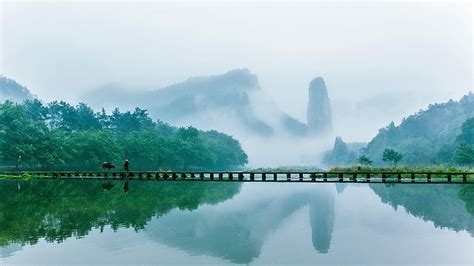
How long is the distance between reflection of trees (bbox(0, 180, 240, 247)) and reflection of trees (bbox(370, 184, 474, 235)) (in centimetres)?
1498

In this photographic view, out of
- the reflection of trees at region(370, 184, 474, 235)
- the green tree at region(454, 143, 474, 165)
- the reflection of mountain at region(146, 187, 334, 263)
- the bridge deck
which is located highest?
the green tree at region(454, 143, 474, 165)

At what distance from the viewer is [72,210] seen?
27.2m

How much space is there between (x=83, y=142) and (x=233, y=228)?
59.1 m

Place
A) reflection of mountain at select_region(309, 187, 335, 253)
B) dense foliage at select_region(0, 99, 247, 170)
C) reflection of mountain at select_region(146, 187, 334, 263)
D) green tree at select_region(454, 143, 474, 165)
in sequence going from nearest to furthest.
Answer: reflection of mountain at select_region(146, 187, 334, 263)
reflection of mountain at select_region(309, 187, 335, 253)
dense foliage at select_region(0, 99, 247, 170)
green tree at select_region(454, 143, 474, 165)

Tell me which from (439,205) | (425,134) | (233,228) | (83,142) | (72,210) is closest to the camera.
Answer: (233,228)

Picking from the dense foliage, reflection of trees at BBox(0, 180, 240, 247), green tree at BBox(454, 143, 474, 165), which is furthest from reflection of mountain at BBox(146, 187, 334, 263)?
green tree at BBox(454, 143, 474, 165)

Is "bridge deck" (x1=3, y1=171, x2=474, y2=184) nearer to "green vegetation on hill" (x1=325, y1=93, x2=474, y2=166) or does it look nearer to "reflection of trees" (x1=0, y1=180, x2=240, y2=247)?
"reflection of trees" (x1=0, y1=180, x2=240, y2=247)

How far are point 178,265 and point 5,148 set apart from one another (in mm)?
55245

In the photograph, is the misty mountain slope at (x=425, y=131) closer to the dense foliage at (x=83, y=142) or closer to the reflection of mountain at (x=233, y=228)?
the dense foliage at (x=83, y=142)

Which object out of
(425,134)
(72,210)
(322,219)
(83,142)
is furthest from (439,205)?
(425,134)

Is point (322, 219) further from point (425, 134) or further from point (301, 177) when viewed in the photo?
point (425, 134)

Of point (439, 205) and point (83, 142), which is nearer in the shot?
point (439, 205)

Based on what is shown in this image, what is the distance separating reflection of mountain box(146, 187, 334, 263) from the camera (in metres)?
18.4

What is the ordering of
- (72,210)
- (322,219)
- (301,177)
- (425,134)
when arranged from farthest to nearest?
(425,134)
(301,177)
(72,210)
(322,219)
